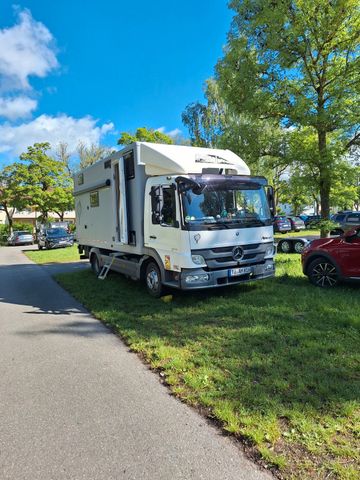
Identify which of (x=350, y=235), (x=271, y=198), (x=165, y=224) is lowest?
(x=350, y=235)

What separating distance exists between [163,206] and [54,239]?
23.7 m

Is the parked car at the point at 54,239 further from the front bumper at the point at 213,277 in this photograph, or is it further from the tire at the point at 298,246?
the front bumper at the point at 213,277

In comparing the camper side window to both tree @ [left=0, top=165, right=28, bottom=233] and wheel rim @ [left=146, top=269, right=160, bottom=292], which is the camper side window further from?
tree @ [left=0, top=165, right=28, bottom=233]

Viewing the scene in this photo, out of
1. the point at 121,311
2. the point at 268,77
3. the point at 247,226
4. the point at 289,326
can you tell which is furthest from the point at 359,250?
the point at 268,77

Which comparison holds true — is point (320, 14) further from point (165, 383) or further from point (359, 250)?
point (165, 383)

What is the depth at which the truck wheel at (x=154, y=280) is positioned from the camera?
7949mm

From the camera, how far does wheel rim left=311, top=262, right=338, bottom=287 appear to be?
814 centimetres

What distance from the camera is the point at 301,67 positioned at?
35.2ft

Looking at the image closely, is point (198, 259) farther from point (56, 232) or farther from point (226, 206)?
point (56, 232)

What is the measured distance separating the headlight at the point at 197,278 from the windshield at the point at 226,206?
912mm

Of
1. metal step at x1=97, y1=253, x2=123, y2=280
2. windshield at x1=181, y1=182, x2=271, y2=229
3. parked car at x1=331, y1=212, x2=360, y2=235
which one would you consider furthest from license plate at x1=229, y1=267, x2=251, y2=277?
parked car at x1=331, y1=212, x2=360, y2=235

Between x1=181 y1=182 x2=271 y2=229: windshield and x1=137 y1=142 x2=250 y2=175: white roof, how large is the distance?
570mm

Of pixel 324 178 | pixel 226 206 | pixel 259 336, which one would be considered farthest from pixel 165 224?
pixel 324 178

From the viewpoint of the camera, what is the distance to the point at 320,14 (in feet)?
32.6
